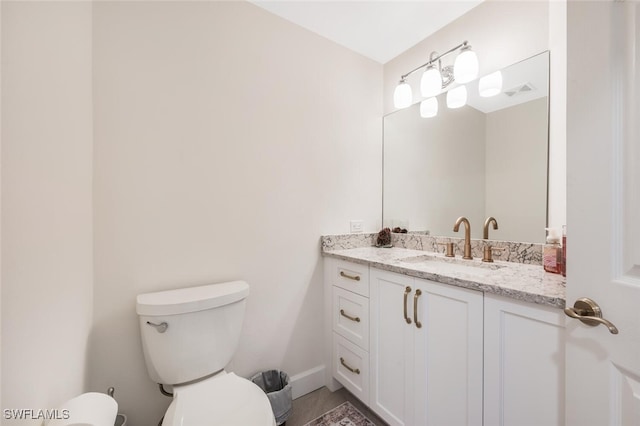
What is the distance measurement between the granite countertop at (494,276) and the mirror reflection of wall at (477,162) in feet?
0.70

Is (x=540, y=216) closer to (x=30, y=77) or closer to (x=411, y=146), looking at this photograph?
(x=411, y=146)

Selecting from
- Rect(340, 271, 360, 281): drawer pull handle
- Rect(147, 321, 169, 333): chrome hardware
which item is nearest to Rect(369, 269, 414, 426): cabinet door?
Rect(340, 271, 360, 281): drawer pull handle

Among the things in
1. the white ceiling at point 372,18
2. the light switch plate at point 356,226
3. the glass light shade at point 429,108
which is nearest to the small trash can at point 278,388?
the light switch plate at point 356,226

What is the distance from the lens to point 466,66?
1484mm

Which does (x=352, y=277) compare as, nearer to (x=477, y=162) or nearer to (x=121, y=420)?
(x=477, y=162)

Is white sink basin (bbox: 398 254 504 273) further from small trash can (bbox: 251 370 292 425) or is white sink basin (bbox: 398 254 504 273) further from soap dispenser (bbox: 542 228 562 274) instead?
small trash can (bbox: 251 370 292 425)

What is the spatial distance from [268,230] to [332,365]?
985mm

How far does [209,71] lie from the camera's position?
1.38 meters

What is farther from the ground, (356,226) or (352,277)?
(356,226)

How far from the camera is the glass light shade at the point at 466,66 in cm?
147

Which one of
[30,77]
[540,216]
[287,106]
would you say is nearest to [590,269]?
[540,216]

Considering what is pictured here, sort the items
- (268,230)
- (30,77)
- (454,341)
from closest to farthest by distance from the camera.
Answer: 1. (30,77)
2. (454,341)
3. (268,230)

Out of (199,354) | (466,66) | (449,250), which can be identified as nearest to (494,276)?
(449,250)

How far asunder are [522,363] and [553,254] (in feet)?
1.66
